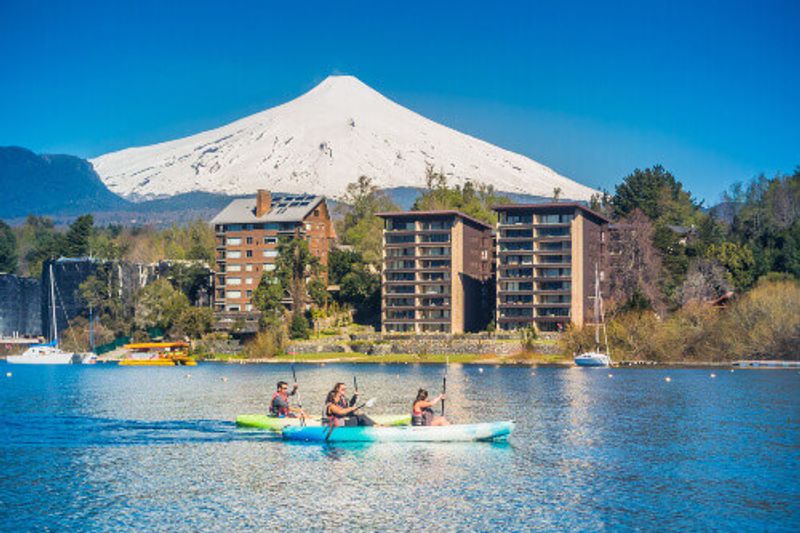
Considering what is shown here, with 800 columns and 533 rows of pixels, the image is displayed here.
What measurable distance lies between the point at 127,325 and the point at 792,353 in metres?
94.2

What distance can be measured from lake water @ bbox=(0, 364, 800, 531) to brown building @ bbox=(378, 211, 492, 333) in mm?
68919

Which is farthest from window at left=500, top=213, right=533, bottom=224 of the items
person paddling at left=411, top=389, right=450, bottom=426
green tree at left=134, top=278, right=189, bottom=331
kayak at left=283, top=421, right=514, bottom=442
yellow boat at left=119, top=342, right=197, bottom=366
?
person paddling at left=411, top=389, right=450, bottom=426

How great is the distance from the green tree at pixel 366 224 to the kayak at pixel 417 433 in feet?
352

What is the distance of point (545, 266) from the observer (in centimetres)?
14075

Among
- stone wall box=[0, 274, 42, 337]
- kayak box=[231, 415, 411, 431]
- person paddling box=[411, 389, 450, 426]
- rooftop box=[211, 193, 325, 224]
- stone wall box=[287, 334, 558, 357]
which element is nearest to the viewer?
person paddling box=[411, 389, 450, 426]

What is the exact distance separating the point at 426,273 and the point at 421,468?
104313mm

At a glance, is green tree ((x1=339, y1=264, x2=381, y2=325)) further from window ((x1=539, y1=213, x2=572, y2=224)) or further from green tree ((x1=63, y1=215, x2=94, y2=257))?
green tree ((x1=63, y1=215, x2=94, y2=257))

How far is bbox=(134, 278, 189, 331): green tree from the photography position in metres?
148

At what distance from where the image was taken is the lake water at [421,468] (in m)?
34.6

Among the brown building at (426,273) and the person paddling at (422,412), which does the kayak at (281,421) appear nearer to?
the person paddling at (422,412)

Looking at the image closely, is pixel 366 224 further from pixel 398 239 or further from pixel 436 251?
pixel 436 251

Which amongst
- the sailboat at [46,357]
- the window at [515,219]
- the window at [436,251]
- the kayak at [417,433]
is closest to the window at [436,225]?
the window at [436,251]

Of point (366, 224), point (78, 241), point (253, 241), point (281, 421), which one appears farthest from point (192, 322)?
point (281, 421)

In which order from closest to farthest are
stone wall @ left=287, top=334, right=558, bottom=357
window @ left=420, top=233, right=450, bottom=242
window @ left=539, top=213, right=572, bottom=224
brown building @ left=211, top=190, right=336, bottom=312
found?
stone wall @ left=287, top=334, right=558, bottom=357 < window @ left=539, top=213, right=572, bottom=224 < window @ left=420, top=233, right=450, bottom=242 < brown building @ left=211, top=190, right=336, bottom=312
